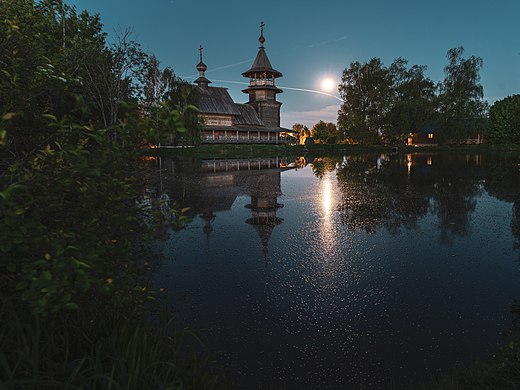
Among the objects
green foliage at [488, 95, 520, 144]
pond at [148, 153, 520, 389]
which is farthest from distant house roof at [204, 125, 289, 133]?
green foliage at [488, 95, 520, 144]

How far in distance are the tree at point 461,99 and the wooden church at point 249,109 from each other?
33.1 metres

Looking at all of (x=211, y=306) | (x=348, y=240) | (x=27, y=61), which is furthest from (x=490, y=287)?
(x=27, y=61)

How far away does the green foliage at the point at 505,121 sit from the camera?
2366 inches

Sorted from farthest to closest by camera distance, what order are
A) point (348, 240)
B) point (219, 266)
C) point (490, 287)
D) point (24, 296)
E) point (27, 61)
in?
point (348, 240)
point (219, 266)
point (490, 287)
point (27, 61)
point (24, 296)

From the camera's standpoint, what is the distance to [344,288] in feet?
17.4

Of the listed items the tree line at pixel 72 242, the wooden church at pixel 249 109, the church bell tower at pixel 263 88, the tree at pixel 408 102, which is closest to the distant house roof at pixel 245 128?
the wooden church at pixel 249 109

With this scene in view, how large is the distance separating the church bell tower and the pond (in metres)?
51.0

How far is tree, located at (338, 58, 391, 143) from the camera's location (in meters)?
63.0

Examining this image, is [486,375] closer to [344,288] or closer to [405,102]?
[344,288]

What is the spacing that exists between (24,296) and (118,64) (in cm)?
1779

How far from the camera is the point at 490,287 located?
208 inches

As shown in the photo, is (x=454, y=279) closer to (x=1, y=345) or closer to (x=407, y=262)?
(x=407, y=262)

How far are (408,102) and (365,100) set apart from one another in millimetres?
8292


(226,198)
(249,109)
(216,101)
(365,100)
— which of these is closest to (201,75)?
(216,101)
